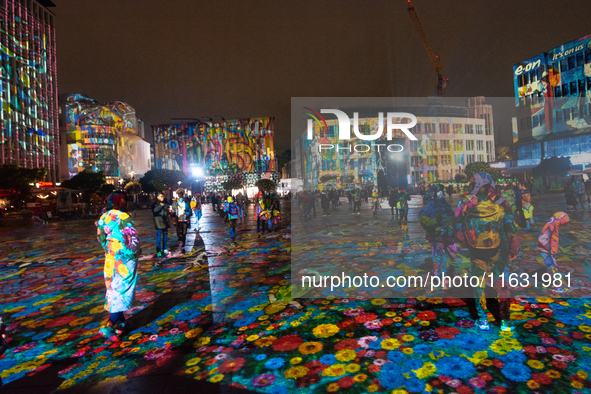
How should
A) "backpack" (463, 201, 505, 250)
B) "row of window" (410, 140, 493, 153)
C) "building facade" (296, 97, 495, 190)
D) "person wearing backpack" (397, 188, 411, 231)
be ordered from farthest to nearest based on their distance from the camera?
"person wearing backpack" (397, 188, 411, 231), "row of window" (410, 140, 493, 153), "building facade" (296, 97, 495, 190), "backpack" (463, 201, 505, 250)

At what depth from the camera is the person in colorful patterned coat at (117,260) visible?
371cm

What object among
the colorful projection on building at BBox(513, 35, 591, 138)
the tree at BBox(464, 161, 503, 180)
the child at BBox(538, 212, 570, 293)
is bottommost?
the child at BBox(538, 212, 570, 293)

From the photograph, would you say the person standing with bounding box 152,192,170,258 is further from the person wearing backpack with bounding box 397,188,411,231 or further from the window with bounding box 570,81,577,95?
the window with bounding box 570,81,577,95

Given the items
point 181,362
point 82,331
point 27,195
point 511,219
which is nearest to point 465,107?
point 511,219

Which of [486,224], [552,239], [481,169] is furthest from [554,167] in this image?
[486,224]

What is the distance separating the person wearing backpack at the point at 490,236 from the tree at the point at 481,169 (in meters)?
0.69

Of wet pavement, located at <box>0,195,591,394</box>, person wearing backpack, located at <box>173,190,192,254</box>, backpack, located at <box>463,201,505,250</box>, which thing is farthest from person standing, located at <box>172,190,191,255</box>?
backpack, located at <box>463,201,505,250</box>

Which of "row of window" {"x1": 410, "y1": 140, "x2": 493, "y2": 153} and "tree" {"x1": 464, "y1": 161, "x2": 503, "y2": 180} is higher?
"row of window" {"x1": 410, "y1": 140, "x2": 493, "y2": 153}

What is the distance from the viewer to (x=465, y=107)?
5.91 m

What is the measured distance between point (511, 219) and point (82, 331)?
4.89m

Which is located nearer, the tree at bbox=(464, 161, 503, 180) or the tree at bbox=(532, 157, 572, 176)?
the tree at bbox=(464, 161, 503, 180)

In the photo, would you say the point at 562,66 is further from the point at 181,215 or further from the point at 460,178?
the point at 181,215

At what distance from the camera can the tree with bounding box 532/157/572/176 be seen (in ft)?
20.6

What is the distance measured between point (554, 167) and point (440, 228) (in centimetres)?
316
